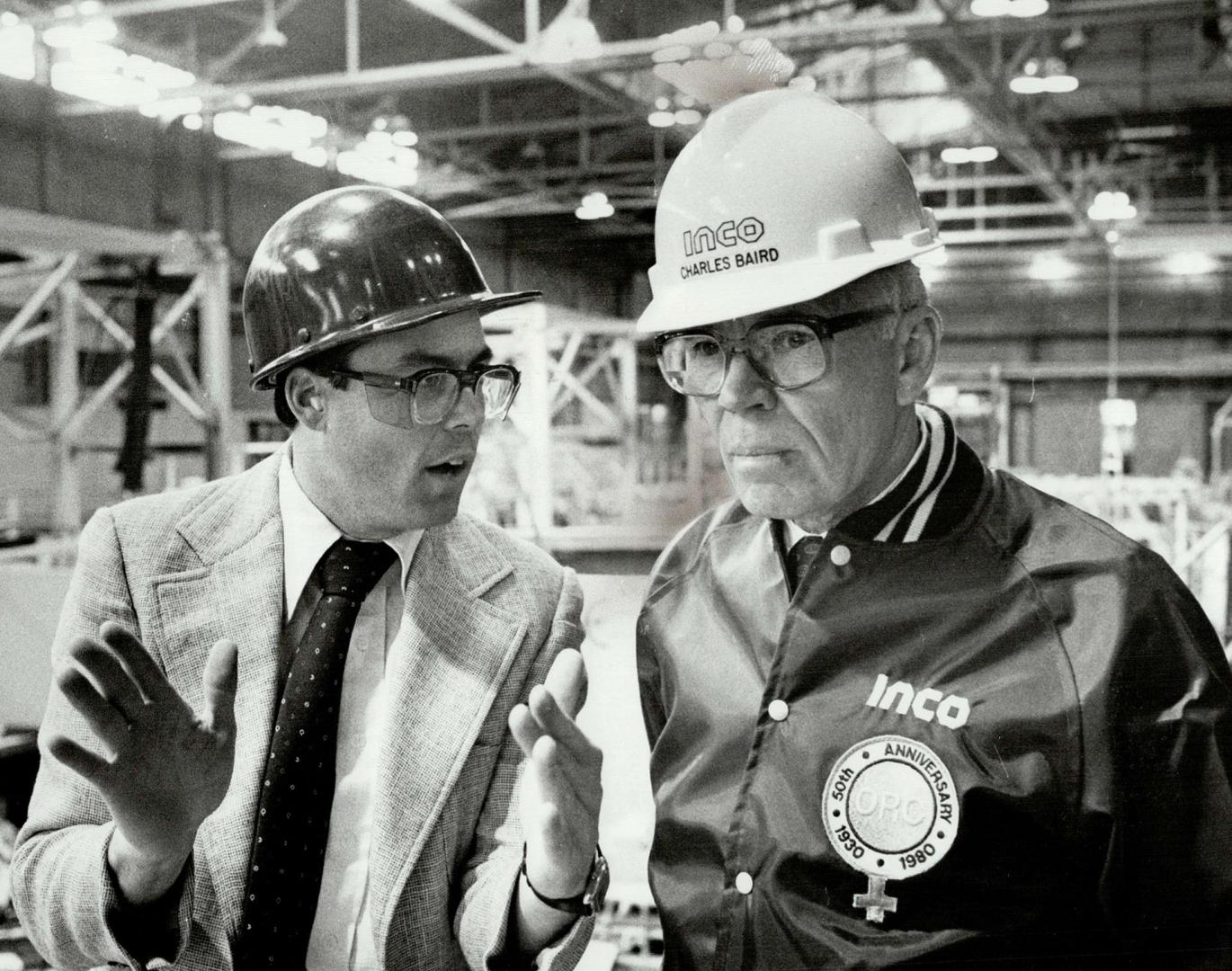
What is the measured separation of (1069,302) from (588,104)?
3.13 ft

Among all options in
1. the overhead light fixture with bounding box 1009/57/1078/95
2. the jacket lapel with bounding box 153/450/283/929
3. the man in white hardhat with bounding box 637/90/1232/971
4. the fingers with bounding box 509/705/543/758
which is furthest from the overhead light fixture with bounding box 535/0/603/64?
the fingers with bounding box 509/705/543/758

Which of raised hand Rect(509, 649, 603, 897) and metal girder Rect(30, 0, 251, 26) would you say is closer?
raised hand Rect(509, 649, 603, 897)

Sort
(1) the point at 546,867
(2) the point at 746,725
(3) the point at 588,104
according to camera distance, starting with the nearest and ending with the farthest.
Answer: (1) the point at 546,867 < (2) the point at 746,725 < (3) the point at 588,104

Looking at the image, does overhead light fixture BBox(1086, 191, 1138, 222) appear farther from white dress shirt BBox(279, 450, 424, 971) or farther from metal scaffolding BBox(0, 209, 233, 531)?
metal scaffolding BBox(0, 209, 233, 531)

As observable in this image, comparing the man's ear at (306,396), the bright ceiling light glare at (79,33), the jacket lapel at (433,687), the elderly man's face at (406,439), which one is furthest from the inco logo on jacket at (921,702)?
the bright ceiling light glare at (79,33)

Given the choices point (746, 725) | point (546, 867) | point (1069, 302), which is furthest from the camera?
point (1069, 302)

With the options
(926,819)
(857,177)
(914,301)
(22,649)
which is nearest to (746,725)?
(926,819)

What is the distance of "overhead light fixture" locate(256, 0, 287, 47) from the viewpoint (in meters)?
1.69

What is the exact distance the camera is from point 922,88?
1.84 meters

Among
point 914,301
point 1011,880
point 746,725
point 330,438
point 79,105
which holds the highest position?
point 79,105

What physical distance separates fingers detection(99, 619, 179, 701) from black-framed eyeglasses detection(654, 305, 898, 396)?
0.75 metres

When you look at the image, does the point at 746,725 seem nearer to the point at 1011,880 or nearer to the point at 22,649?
the point at 1011,880

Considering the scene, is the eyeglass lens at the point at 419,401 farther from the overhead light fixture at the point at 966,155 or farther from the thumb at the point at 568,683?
the overhead light fixture at the point at 966,155

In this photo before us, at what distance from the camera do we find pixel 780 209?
145 cm
